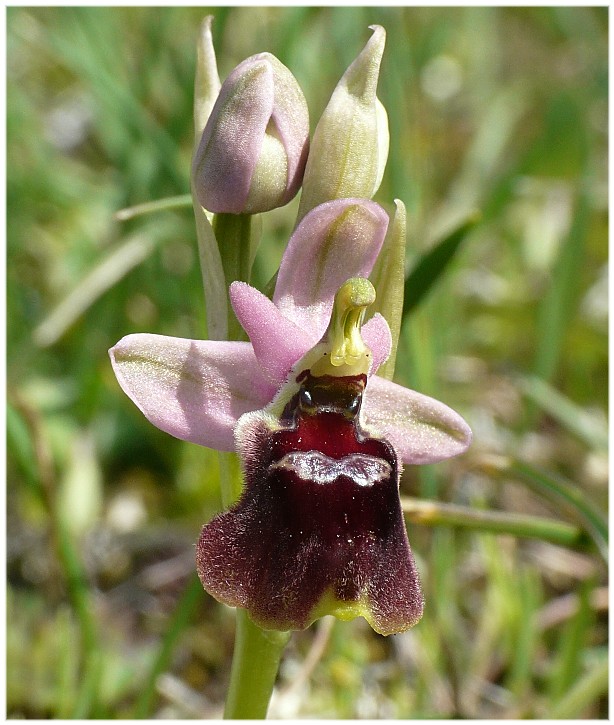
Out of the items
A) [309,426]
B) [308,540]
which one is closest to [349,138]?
[309,426]

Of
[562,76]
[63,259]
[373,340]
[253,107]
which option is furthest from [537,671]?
[562,76]

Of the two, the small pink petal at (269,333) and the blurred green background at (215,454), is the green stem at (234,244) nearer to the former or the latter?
the small pink petal at (269,333)

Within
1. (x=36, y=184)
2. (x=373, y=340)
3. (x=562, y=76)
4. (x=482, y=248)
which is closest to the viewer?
(x=373, y=340)

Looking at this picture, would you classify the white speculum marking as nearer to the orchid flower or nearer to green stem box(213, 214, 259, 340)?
the orchid flower

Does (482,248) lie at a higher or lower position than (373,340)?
lower

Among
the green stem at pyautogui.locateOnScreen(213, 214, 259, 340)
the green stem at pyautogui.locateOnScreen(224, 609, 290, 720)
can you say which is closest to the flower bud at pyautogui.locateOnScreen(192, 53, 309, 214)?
the green stem at pyautogui.locateOnScreen(213, 214, 259, 340)

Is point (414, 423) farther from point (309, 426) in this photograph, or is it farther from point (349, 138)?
point (349, 138)

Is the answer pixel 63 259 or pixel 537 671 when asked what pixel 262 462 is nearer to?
pixel 537 671
